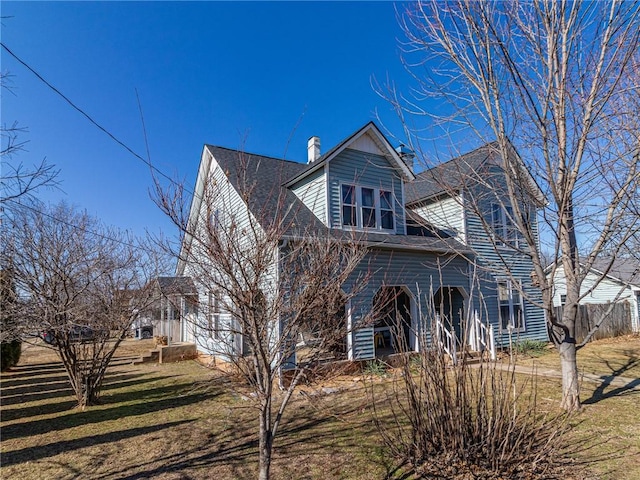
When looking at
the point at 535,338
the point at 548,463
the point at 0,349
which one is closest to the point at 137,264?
the point at 0,349

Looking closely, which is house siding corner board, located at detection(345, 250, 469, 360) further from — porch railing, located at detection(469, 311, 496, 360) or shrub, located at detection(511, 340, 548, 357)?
shrub, located at detection(511, 340, 548, 357)

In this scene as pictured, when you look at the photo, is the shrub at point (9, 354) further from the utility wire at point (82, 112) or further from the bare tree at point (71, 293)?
the utility wire at point (82, 112)

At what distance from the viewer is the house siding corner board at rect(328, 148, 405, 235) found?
Result: 11.5m

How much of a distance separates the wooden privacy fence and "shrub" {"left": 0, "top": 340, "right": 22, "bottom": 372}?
23239 millimetres

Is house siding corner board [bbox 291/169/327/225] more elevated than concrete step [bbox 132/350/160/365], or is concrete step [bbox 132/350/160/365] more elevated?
house siding corner board [bbox 291/169/327/225]

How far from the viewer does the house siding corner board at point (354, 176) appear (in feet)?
37.6

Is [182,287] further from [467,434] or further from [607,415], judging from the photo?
[607,415]

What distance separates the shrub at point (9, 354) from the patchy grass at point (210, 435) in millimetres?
4752

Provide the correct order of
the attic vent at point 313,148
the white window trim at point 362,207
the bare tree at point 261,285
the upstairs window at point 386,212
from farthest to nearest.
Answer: the attic vent at point 313,148 → the upstairs window at point 386,212 → the white window trim at point 362,207 → the bare tree at point 261,285

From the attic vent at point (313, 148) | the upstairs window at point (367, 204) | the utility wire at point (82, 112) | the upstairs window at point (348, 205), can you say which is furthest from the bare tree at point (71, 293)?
the attic vent at point (313, 148)

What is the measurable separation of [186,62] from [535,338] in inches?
623

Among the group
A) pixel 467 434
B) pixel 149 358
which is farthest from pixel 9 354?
pixel 467 434

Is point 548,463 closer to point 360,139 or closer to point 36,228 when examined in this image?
point 360,139

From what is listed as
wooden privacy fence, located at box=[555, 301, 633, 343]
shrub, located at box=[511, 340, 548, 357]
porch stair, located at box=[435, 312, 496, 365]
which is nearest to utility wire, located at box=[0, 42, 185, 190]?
porch stair, located at box=[435, 312, 496, 365]
